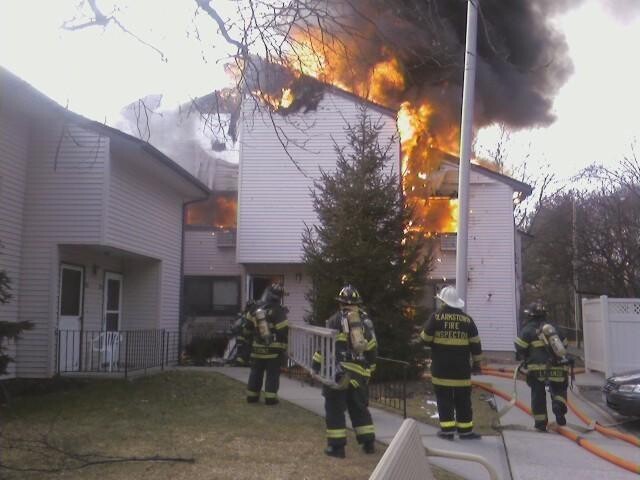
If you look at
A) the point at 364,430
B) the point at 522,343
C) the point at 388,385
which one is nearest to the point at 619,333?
the point at 388,385

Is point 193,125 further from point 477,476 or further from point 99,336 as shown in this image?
point 477,476

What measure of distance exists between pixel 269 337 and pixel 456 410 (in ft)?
8.28

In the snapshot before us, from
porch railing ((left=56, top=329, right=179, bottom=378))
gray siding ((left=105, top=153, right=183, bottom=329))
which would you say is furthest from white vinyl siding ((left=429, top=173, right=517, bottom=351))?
porch railing ((left=56, top=329, right=179, bottom=378))

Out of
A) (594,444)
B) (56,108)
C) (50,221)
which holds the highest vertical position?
(56,108)

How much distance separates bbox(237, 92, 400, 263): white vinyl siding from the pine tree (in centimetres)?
530

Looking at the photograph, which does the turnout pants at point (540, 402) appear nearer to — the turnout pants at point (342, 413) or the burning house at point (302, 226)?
the turnout pants at point (342, 413)

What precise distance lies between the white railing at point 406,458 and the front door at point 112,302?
10644 millimetres

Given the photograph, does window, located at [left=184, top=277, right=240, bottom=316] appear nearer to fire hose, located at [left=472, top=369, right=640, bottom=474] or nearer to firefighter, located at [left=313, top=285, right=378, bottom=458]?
fire hose, located at [left=472, top=369, right=640, bottom=474]

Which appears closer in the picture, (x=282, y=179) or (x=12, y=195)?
(x=12, y=195)

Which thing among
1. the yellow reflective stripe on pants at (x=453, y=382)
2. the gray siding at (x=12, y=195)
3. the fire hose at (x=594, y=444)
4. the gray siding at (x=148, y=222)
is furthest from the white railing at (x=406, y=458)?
the gray siding at (x=12, y=195)

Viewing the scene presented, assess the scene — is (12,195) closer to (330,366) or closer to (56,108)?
(56,108)

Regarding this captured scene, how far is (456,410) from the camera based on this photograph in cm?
743

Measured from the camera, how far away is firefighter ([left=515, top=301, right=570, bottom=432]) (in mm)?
8094

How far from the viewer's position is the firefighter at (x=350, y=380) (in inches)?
246
